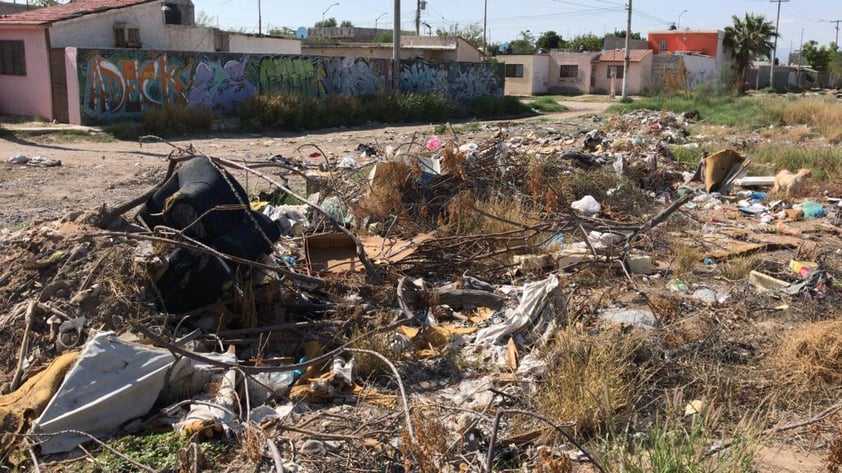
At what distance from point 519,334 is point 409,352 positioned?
697 millimetres

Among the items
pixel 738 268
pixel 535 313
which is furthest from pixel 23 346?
pixel 738 268

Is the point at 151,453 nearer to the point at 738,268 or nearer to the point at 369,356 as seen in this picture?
the point at 369,356

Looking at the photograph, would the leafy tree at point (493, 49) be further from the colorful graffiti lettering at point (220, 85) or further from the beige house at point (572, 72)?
the colorful graffiti lettering at point (220, 85)

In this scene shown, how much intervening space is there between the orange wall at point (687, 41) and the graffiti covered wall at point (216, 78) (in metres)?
27.2

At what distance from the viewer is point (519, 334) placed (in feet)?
15.5

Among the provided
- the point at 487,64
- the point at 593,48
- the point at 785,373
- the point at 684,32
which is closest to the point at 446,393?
the point at 785,373

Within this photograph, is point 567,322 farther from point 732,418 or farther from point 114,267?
point 114,267

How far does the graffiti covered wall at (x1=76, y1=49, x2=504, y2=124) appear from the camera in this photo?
17188 mm

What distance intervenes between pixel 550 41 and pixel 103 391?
61284 millimetres

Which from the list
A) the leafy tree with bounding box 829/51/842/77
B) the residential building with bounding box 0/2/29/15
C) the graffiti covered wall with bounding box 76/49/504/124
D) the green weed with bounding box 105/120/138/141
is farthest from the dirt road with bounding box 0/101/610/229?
the leafy tree with bounding box 829/51/842/77

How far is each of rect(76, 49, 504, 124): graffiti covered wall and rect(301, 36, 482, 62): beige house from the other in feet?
31.9

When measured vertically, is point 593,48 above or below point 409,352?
above

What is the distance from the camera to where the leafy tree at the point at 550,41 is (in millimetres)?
61344

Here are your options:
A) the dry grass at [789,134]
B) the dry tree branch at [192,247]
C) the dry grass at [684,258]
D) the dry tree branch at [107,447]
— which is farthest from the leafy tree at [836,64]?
the dry tree branch at [107,447]
